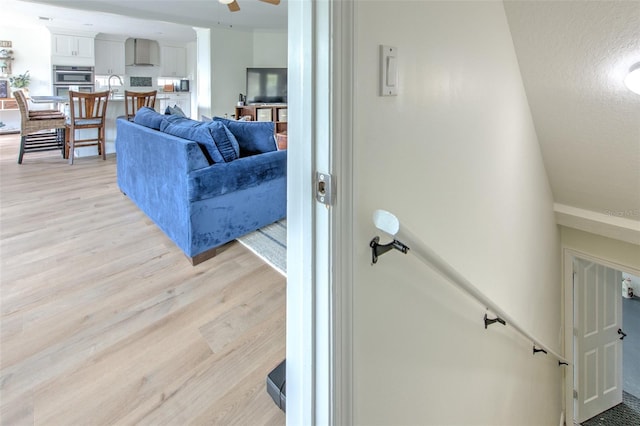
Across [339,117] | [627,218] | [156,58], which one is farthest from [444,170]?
[156,58]

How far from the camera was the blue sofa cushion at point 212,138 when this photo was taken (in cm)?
259

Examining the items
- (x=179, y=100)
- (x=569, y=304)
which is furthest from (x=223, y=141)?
(x=179, y=100)

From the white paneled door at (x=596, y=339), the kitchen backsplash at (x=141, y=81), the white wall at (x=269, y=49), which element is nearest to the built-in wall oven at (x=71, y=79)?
the kitchen backsplash at (x=141, y=81)

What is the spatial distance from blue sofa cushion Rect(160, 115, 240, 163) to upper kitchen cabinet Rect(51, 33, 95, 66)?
680 centimetres

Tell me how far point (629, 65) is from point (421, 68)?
1192mm

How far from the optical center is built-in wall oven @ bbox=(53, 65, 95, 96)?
757 cm

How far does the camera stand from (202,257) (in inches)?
104

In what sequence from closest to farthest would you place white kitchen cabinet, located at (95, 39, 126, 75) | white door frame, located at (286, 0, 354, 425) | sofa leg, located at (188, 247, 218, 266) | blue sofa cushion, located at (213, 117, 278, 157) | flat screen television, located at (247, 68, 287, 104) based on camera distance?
white door frame, located at (286, 0, 354, 425), sofa leg, located at (188, 247, 218, 266), blue sofa cushion, located at (213, 117, 278, 157), flat screen television, located at (247, 68, 287, 104), white kitchen cabinet, located at (95, 39, 126, 75)

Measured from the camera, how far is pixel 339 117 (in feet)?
2.45

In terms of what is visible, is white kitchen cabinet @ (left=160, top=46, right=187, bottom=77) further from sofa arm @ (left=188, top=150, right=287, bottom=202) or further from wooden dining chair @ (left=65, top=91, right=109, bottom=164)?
sofa arm @ (left=188, top=150, right=287, bottom=202)

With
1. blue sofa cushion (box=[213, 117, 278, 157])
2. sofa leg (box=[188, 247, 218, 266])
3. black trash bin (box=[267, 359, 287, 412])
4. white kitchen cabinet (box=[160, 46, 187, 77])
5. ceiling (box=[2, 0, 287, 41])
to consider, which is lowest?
black trash bin (box=[267, 359, 287, 412])

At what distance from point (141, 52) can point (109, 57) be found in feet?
2.48

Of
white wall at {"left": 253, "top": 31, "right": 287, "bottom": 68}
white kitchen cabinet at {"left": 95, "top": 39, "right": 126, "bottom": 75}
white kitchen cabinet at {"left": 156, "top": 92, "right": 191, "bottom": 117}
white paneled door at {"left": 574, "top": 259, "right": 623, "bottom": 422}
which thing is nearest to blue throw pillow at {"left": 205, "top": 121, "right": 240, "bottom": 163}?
white paneled door at {"left": 574, "top": 259, "right": 623, "bottom": 422}

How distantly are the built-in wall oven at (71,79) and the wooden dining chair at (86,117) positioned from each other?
9.30 ft
